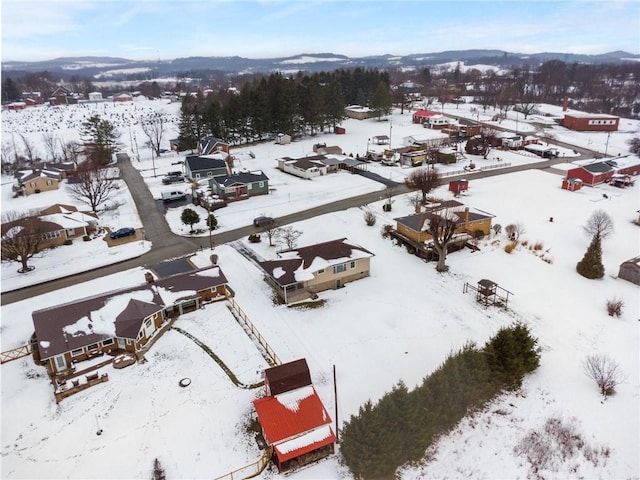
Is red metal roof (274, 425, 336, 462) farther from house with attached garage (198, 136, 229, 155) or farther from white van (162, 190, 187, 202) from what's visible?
house with attached garage (198, 136, 229, 155)

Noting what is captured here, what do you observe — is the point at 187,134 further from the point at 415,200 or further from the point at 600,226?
the point at 600,226

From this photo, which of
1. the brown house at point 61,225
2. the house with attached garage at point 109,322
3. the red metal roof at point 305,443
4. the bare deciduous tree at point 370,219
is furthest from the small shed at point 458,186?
the brown house at point 61,225

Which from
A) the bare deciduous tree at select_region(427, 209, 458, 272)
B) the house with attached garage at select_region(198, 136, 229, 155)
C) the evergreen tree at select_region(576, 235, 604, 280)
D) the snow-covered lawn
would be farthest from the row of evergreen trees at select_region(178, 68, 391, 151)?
the evergreen tree at select_region(576, 235, 604, 280)

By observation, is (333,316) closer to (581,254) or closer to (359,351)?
(359,351)

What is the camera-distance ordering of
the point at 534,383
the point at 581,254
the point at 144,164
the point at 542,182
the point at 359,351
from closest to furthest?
the point at 534,383
the point at 359,351
the point at 581,254
the point at 542,182
the point at 144,164

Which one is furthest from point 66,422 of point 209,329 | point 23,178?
point 23,178

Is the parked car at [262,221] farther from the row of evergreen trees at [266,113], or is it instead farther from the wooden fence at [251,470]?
the row of evergreen trees at [266,113]
